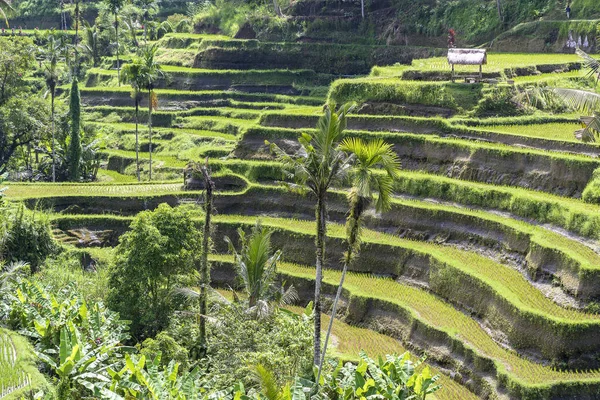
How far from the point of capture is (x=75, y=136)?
218 ft

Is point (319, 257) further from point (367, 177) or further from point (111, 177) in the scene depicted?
point (111, 177)

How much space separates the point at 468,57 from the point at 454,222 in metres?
14.0

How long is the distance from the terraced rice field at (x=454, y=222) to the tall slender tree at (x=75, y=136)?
572 centimetres

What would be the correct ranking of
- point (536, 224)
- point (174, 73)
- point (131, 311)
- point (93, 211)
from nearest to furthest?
point (131, 311) → point (536, 224) → point (93, 211) → point (174, 73)

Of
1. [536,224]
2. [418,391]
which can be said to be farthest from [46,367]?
[536,224]

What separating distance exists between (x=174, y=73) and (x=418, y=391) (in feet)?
201

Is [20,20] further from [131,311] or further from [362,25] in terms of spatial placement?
[131,311]

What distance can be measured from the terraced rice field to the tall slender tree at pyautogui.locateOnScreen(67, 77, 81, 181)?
225 inches

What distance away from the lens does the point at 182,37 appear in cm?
9438

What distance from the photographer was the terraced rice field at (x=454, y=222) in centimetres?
3444

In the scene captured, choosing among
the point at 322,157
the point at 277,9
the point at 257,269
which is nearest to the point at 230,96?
the point at 277,9

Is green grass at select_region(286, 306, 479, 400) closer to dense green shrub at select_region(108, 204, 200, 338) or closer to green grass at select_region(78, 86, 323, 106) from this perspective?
dense green shrub at select_region(108, 204, 200, 338)

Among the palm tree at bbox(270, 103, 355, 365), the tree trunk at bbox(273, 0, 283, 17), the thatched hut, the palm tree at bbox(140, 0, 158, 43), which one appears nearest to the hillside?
the palm tree at bbox(270, 103, 355, 365)

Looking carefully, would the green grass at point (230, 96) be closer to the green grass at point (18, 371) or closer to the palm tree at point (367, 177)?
the palm tree at point (367, 177)
